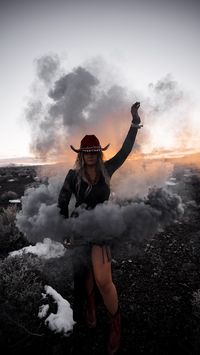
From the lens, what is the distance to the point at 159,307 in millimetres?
4477

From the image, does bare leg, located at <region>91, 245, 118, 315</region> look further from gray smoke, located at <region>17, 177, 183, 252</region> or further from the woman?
gray smoke, located at <region>17, 177, 183, 252</region>

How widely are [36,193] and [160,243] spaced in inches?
185

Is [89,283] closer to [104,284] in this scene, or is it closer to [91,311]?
[91,311]

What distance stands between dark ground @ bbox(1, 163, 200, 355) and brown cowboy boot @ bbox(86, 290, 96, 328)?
0.47 ft

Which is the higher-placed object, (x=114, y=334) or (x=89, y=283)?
(x=89, y=283)

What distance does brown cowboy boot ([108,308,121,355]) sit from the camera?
3.33 m

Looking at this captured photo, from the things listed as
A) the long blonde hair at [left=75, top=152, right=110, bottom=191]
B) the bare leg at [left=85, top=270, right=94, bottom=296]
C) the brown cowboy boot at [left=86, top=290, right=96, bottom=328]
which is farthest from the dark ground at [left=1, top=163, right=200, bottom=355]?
the long blonde hair at [left=75, top=152, right=110, bottom=191]

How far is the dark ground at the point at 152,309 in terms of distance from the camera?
361 cm

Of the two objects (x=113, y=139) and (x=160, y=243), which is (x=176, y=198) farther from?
(x=160, y=243)

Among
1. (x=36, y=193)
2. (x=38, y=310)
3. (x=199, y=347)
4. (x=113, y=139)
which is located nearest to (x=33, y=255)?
(x=38, y=310)

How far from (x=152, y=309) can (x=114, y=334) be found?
1277 millimetres

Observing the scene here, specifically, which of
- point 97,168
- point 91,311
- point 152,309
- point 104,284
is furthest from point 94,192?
point 152,309

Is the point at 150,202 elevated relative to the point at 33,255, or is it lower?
elevated

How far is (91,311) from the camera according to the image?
3.79m
